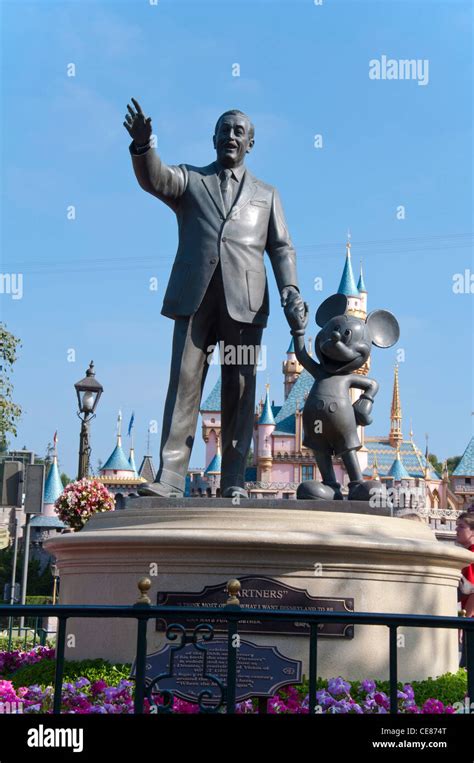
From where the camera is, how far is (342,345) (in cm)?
836

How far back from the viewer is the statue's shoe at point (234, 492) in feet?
26.1

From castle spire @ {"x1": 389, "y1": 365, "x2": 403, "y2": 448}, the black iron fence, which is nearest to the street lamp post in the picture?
the black iron fence

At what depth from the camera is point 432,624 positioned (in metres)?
3.96

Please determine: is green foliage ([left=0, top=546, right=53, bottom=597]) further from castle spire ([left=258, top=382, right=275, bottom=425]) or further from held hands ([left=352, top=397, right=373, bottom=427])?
held hands ([left=352, top=397, right=373, bottom=427])

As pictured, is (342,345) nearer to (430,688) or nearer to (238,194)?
(238,194)

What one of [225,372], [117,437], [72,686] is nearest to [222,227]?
[225,372]

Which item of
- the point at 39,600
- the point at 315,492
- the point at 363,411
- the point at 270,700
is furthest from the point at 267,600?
the point at 39,600

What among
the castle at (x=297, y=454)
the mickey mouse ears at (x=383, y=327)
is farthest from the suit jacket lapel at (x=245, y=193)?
the castle at (x=297, y=454)

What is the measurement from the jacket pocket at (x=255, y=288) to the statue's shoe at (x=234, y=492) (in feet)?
4.92

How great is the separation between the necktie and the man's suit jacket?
4 cm

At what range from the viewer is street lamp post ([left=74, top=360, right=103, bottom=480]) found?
15.9 m

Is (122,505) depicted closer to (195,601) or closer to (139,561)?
(139,561)

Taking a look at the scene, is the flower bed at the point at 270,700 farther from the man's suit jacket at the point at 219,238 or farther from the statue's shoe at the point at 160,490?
the man's suit jacket at the point at 219,238

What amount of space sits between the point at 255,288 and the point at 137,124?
1672 millimetres
